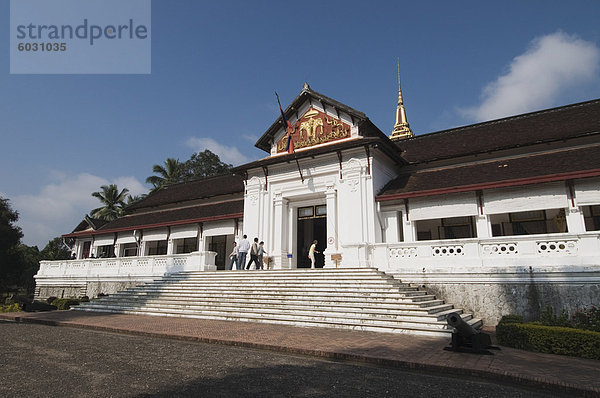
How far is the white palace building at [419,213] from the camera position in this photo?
11.3m

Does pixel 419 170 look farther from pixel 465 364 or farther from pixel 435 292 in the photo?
pixel 465 364

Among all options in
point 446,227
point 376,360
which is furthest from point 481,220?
point 376,360

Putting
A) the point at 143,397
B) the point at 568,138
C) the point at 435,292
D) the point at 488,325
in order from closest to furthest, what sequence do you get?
the point at 143,397 → the point at 488,325 → the point at 435,292 → the point at 568,138

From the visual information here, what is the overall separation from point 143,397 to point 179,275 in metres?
14.1

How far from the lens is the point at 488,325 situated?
11.1 meters

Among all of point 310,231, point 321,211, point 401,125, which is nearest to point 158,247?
point 310,231

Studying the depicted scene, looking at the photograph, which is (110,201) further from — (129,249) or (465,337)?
(465,337)

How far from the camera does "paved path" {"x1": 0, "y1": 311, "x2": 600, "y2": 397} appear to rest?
5676 mm

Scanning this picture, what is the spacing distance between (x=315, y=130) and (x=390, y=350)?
14099 millimetres

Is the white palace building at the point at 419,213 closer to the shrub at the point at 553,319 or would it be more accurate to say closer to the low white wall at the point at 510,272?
the low white wall at the point at 510,272

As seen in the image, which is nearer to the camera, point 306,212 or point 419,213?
point 419,213

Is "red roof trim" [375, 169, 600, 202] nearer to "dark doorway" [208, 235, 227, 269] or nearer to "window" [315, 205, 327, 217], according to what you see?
"window" [315, 205, 327, 217]

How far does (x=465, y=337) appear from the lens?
732cm

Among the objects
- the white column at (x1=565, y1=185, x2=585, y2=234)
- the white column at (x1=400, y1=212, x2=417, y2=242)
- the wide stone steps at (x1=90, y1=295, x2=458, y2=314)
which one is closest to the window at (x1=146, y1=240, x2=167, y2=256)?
the wide stone steps at (x1=90, y1=295, x2=458, y2=314)
